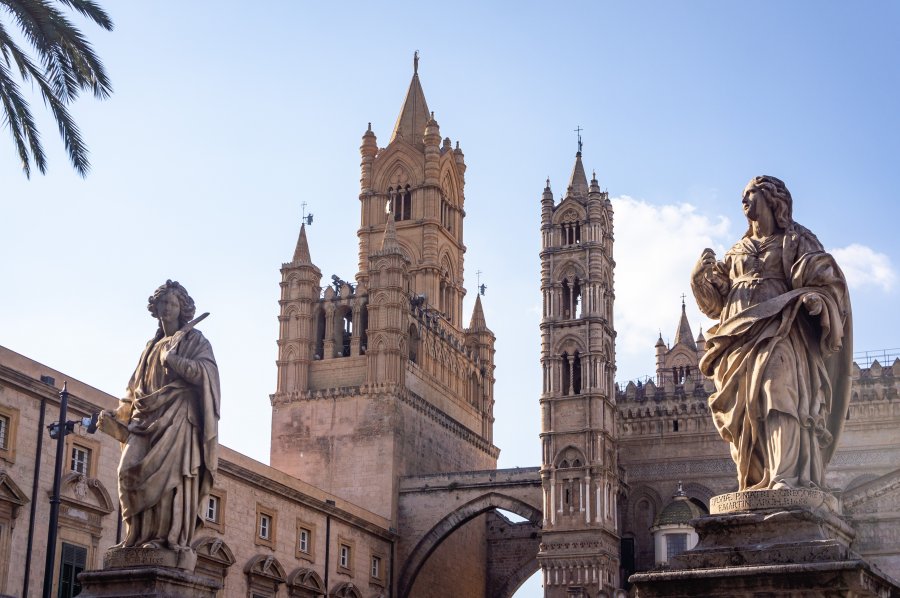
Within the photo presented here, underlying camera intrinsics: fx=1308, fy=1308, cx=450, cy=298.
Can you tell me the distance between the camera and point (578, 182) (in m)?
57.0

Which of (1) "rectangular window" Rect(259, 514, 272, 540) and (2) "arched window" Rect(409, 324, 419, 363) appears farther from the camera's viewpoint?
(2) "arched window" Rect(409, 324, 419, 363)

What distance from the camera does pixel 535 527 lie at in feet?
196

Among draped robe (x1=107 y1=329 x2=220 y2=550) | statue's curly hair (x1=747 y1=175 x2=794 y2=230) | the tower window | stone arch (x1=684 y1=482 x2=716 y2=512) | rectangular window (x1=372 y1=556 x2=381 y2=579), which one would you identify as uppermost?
the tower window

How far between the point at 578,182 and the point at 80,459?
99.4 feet

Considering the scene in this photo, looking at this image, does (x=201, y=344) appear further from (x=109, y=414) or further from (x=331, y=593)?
(x=331, y=593)

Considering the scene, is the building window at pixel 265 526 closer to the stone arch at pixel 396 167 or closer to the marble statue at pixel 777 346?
the stone arch at pixel 396 167

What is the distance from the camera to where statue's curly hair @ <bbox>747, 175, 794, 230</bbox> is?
7.36 meters

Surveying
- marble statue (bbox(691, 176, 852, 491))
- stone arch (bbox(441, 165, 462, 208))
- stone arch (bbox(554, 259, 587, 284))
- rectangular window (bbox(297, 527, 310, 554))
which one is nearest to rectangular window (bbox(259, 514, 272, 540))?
rectangular window (bbox(297, 527, 310, 554))

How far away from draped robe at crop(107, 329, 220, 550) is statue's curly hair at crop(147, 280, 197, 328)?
36 centimetres

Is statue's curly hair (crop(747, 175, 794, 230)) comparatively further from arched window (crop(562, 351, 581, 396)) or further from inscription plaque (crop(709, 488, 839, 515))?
arched window (crop(562, 351, 581, 396))

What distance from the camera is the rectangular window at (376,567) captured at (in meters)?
50.2

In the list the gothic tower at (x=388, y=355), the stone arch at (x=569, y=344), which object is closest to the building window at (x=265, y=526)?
the gothic tower at (x=388, y=355)

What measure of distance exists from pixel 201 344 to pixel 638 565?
47.4 metres

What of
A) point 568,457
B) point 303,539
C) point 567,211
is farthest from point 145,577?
point 567,211
